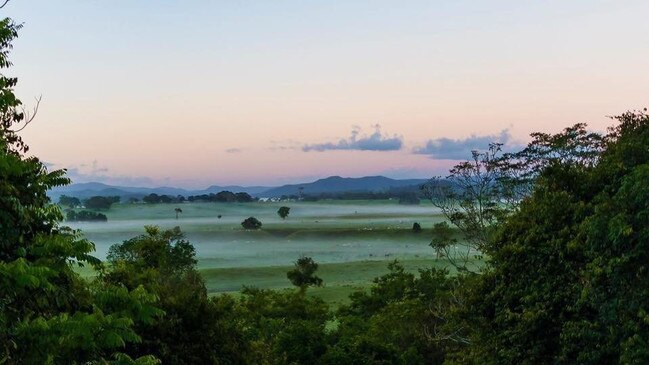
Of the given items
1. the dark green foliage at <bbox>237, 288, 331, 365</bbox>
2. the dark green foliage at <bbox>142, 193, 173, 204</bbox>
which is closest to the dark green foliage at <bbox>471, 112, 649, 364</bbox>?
the dark green foliage at <bbox>237, 288, 331, 365</bbox>

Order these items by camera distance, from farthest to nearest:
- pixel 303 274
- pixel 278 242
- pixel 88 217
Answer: pixel 278 242 < pixel 88 217 < pixel 303 274

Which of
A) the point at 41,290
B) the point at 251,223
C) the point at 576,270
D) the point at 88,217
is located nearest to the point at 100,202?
the point at 88,217

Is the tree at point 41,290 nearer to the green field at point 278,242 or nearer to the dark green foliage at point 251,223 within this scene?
the green field at point 278,242

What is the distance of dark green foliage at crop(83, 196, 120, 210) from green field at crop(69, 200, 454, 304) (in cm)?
411

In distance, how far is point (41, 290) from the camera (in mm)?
9117

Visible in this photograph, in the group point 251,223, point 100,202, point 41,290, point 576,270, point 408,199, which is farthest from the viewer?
point 408,199

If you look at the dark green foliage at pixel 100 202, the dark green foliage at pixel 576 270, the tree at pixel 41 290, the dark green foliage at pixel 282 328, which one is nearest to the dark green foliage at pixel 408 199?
the dark green foliage at pixel 100 202

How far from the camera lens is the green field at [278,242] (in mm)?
87062

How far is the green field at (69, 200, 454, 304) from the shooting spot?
8706cm

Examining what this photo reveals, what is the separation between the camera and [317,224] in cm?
16950

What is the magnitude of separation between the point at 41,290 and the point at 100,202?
15332cm

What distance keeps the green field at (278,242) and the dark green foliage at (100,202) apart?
4.11 meters

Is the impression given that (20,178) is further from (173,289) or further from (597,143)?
(597,143)

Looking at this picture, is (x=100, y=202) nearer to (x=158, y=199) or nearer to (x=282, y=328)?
(x=158, y=199)
